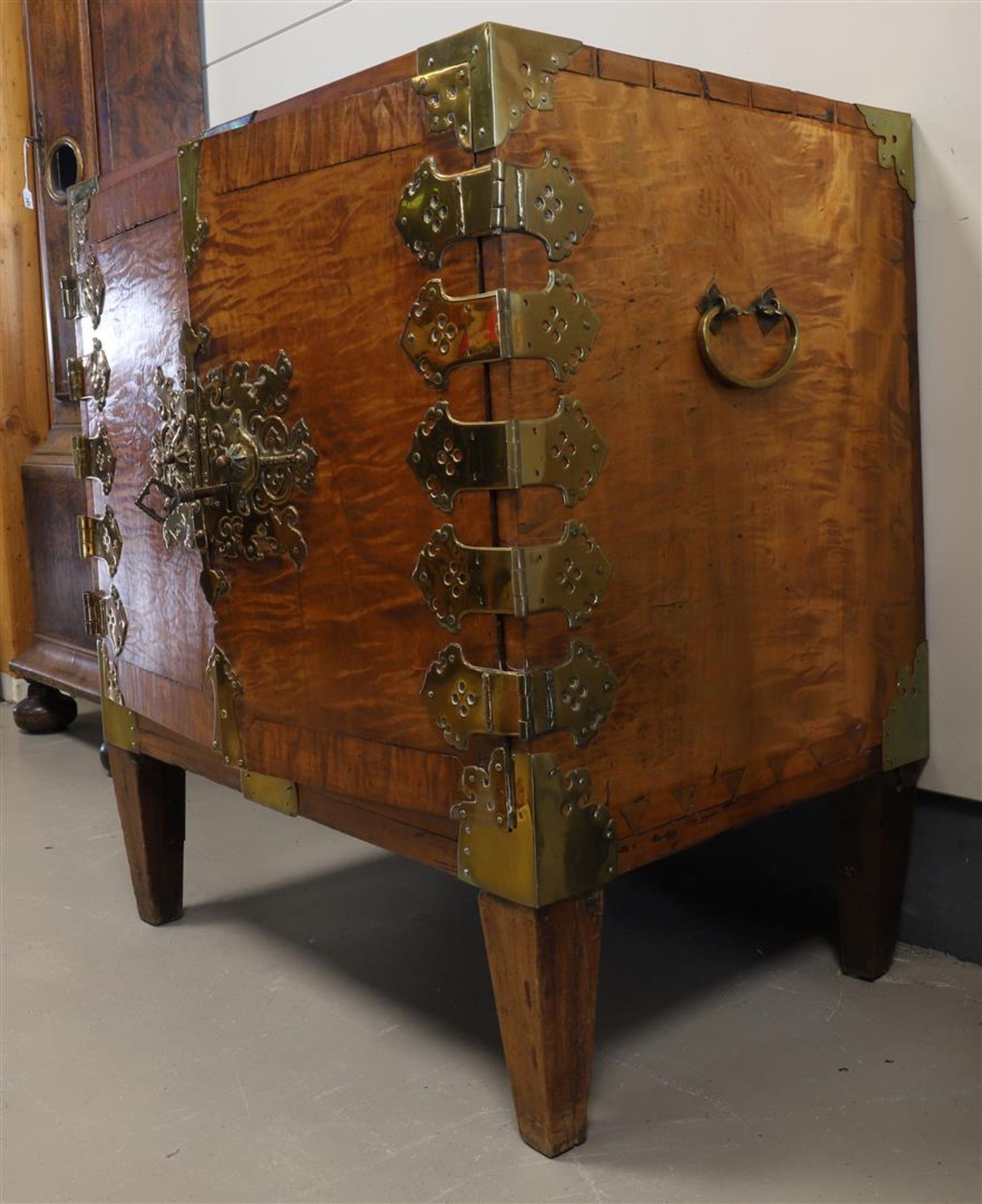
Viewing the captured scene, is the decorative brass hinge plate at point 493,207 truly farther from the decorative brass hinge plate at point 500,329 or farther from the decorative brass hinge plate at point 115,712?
the decorative brass hinge plate at point 115,712

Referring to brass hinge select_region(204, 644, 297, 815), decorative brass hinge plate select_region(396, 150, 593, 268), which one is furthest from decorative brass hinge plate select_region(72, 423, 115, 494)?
decorative brass hinge plate select_region(396, 150, 593, 268)

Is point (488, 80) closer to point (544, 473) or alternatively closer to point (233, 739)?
point (544, 473)

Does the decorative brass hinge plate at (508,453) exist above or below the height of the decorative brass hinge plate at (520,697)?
above

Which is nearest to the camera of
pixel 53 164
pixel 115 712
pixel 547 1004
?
pixel 547 1004

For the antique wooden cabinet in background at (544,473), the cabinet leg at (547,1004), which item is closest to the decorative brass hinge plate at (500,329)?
the antique wooden cabinet in background at (544,473)

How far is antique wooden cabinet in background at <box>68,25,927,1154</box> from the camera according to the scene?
4.11 ft

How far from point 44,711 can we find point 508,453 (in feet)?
8.27

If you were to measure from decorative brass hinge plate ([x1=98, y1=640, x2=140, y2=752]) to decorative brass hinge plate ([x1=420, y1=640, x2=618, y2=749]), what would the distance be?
0.82 m

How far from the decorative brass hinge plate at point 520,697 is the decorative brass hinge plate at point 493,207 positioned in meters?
0.40

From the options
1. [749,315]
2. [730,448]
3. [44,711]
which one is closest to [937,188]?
[749,315]

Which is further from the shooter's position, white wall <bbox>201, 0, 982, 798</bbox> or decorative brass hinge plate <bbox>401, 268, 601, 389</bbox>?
white wall <bbox>201, 0, 982, 798</bbox>

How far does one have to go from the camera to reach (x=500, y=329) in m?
1.21

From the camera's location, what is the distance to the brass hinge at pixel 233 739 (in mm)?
1645

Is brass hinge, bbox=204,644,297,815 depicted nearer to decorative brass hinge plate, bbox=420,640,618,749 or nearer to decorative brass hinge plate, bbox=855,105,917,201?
decorative brass hinge plate, bbox=420,640,618,749
